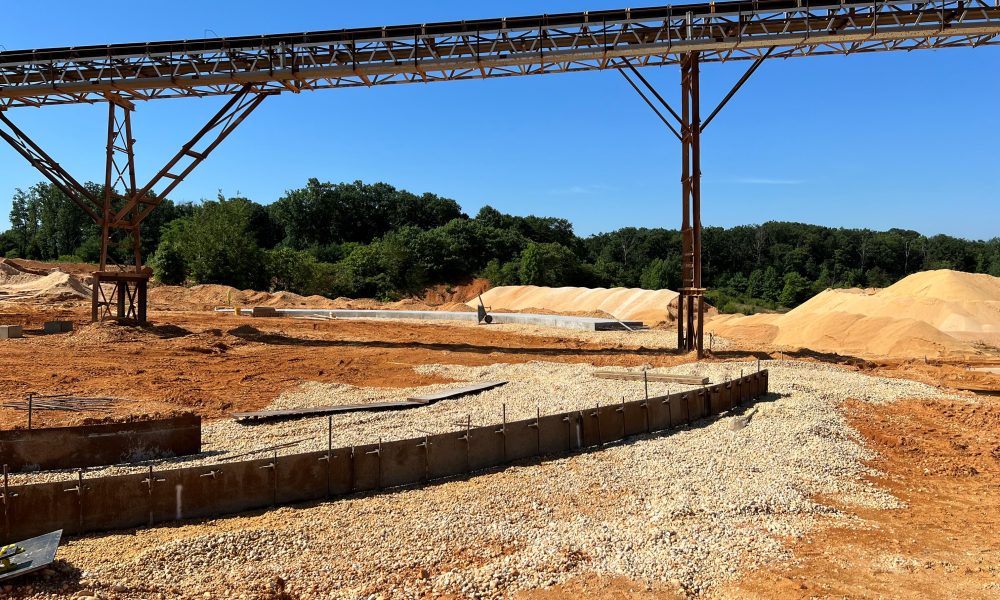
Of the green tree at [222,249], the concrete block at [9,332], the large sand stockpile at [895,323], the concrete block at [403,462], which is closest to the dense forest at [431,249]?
the green tree at [222,249]

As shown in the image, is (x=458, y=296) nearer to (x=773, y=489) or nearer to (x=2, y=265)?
(x=2, y=265)

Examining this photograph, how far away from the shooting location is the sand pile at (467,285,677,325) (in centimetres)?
3659

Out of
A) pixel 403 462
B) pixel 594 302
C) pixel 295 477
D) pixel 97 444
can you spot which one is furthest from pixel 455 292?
pixel 295 477

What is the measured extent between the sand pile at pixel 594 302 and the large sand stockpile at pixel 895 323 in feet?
14.4

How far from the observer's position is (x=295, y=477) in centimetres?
829

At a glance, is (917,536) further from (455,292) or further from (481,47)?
(455,292)

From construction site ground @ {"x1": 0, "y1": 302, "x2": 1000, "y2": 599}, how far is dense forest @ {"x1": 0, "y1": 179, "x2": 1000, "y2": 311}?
35.7 meters

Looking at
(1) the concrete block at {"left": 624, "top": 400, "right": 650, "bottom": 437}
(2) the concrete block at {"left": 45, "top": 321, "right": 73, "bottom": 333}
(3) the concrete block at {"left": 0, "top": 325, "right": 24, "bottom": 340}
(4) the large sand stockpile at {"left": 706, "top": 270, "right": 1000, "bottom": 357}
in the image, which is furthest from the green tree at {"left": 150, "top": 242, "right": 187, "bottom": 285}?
(1) the concrete block at {"left": 624, "top": 400, "right": 650, "bottom": 437}

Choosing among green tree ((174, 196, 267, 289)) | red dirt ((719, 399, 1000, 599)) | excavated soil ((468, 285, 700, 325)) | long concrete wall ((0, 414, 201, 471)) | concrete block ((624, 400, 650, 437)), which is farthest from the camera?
green tree ((174, 196, 267, 289))

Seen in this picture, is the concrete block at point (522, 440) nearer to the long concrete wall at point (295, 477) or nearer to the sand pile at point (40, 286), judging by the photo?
the long concrete wall at point (295, 477)

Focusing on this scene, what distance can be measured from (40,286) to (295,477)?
38418 millimetres

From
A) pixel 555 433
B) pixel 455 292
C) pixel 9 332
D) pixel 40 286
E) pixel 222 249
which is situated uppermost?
pixel 222 249

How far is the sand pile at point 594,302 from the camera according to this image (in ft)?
120

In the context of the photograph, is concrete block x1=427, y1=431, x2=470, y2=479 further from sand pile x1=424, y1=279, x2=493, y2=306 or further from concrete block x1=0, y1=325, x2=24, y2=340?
sand pile x1=424, y1=279, x2=493, y2=306
